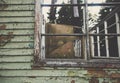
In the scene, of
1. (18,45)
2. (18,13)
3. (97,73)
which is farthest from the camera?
(18,13)

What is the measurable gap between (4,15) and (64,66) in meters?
1.16

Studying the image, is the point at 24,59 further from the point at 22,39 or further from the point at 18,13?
the point at 18,13

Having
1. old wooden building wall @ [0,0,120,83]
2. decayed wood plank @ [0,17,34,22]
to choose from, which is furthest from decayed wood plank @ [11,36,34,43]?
decayed wood plank @ [0,17,34,22]

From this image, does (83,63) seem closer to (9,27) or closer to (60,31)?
(60,31)

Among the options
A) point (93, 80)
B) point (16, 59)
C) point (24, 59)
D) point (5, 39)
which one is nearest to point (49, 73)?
point (24, 59)

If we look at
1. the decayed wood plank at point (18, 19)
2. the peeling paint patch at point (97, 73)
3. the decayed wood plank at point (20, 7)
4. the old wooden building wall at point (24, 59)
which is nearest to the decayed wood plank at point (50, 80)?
the old wooden building wall at point (24, 59)

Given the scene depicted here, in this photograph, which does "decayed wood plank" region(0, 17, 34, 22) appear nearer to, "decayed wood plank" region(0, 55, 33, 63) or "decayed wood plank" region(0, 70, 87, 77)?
"decayed wood plank" region(0, 55, 33, 63)

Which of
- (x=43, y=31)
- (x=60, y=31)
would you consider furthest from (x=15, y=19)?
(x=60, y=31)

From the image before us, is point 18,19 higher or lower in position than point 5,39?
higher

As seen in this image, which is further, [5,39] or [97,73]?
[5,39]

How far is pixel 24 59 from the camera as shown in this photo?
339 cm

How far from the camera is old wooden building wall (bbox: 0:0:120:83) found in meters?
3.33

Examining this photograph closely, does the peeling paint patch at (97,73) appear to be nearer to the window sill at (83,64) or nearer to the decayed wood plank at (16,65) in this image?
the window sill at (83,64)

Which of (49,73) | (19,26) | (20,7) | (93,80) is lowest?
(93,80)
